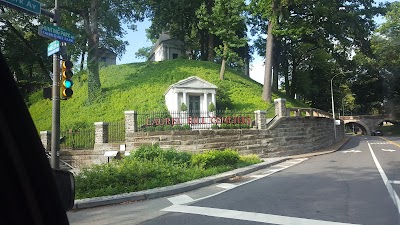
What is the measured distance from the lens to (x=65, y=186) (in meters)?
1.69

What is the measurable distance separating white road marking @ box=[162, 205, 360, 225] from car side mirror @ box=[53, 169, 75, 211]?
5012 millimetres

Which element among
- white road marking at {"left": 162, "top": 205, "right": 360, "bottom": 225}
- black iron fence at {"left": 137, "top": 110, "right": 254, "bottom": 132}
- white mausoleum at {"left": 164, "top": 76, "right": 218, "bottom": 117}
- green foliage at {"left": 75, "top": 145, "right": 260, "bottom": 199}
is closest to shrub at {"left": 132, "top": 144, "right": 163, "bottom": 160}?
green foliage at {"left": 75, "top": 145, "right": 260, "bottom": 199}

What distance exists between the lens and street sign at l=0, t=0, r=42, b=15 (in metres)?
7.58

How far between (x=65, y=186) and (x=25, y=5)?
783 cm

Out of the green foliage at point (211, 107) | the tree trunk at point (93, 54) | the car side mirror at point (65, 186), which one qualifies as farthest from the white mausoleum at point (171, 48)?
the car side mirror at point (65, 186)

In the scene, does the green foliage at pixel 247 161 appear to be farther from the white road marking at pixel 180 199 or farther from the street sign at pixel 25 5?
the street sign at pixel 25 5

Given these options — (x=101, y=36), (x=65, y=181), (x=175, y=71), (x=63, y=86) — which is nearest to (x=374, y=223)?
(x=65, y=181)

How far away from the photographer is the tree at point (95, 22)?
29.8m

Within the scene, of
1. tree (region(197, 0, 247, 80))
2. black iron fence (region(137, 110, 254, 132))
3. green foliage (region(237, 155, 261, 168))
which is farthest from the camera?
tree (region(197, 0, 247, 80))

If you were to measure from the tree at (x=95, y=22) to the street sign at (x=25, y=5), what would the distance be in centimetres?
2071

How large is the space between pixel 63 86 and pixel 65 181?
8860 millimetres

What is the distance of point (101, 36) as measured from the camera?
3328 centimetres

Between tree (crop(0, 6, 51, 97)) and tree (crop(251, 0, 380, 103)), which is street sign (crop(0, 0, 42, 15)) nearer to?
tree (crop(251, 0, 380, 103))

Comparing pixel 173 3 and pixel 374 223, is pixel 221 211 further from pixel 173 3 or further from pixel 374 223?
pixel 173 3
